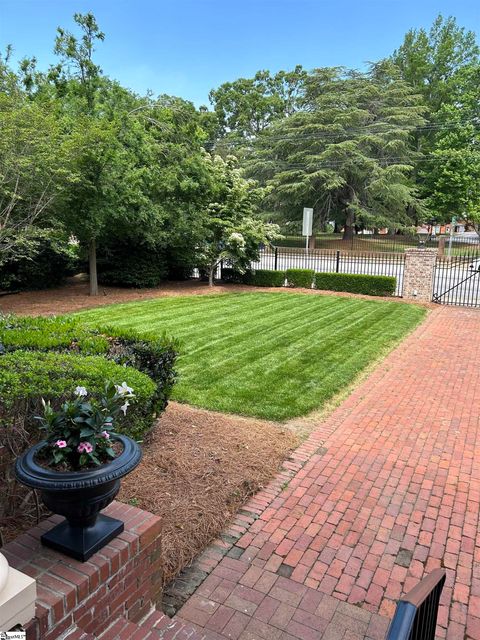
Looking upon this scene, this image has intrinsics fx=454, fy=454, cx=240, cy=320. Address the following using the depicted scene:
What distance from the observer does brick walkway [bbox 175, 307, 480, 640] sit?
8.98 ft

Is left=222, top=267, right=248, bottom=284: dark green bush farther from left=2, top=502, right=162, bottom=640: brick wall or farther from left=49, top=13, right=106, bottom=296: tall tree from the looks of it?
left=2, top=502, right=162, bottom=640: brick wall

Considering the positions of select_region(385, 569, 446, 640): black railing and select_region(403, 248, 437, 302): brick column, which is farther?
select_region(403, 248, 437, 302): brick column

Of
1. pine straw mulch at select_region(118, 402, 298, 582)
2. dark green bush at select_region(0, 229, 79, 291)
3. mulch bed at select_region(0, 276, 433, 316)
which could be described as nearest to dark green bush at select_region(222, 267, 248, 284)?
mulch bed at select_region(0, 276, 433, 316)

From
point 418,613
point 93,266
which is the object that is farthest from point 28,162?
point 418,613

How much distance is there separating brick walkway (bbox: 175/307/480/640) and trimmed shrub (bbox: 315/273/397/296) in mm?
9758

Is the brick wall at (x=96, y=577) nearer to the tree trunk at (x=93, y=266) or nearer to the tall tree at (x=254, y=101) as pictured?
the tree trunk at (x=93, y=266)

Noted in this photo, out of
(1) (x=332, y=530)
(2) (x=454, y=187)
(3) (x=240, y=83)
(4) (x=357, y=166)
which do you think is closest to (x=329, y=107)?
(4) (x=357, y=166)

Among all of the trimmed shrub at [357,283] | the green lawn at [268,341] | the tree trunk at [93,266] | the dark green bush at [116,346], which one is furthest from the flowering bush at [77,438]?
the trimmed shrub at [357,283]

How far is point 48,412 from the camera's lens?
85.0 inches

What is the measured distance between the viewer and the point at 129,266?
16.5 metres

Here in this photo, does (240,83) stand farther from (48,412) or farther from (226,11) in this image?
(48,412)

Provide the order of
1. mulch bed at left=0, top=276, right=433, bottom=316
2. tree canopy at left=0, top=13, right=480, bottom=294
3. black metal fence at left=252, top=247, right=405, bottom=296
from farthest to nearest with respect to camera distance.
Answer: black metal fence at left=252, top=247, right=405, bottom=296
mulch bed at left=0, top=276, right=433, bottom=316
tree canopy at left=0, top=13, right=480, bottom=294

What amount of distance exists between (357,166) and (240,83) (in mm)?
24607

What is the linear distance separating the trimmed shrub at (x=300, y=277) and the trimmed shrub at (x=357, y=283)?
0.26m
